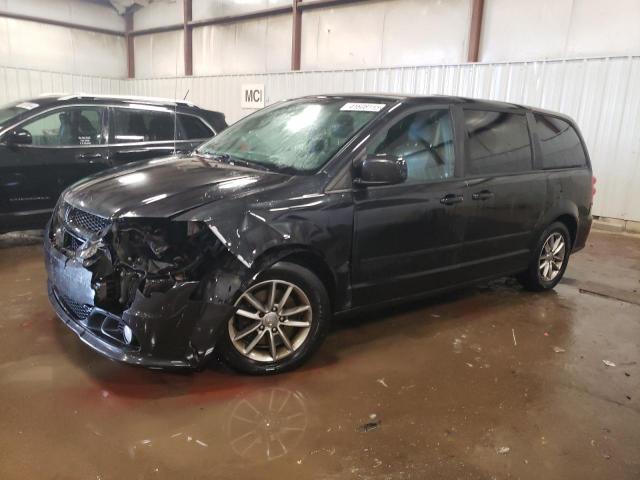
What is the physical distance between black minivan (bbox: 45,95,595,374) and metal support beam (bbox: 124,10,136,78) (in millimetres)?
11677

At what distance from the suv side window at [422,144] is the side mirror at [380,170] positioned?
178 mm

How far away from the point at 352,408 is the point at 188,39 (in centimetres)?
1186

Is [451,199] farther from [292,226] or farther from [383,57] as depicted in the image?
[383,57]

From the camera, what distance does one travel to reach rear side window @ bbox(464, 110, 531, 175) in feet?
12.2

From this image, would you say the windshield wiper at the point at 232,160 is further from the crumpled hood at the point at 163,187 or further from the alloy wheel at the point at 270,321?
the alloy wheel at the point at 270,321

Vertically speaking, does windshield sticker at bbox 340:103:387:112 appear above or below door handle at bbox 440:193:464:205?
above

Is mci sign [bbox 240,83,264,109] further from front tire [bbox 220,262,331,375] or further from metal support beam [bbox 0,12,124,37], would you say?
front tire [bbox 220,262,331,375]

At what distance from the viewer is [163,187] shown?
2773 millimetres

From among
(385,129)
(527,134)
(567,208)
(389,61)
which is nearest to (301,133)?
(385,129)

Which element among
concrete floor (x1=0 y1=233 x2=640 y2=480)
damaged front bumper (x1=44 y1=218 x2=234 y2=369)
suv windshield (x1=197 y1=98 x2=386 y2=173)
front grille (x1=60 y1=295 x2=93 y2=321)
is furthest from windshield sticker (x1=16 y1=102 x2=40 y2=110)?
damaged front bumper (x1=44 y1=218 x2=234 y2=369)

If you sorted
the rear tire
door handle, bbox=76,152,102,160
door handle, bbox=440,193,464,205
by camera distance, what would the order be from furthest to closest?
door handle, bbox=76,152,102,160 < the rear tire < door handle, bbox=440,193,464,205

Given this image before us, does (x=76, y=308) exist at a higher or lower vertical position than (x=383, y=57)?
lower

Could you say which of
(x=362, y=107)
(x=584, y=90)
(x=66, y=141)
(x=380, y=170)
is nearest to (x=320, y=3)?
(x=584, y=90)

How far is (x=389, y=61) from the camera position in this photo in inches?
371
